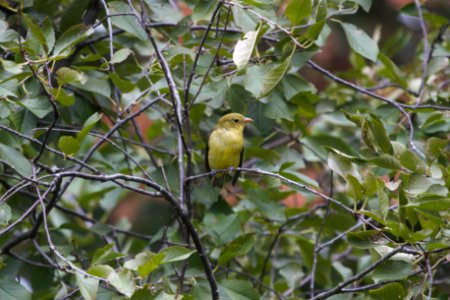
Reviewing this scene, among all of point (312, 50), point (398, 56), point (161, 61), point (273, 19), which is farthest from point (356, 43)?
point (398, 56)

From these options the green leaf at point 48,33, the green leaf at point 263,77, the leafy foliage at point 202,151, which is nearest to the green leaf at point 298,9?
the leafy foliage at point 202,151

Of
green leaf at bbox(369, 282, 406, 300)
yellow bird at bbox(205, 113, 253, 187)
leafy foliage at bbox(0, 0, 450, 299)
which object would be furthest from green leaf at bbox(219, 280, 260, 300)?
yellow bird at bbox(205, 113, 253, 187)

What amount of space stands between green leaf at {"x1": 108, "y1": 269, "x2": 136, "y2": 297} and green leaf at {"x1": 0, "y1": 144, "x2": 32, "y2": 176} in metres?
0.95

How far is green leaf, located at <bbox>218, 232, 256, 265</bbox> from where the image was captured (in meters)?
3.67

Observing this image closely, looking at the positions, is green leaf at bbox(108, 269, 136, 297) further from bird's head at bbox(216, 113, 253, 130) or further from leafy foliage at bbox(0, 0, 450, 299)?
bird's head at bbox(216, 113, 253, 130)

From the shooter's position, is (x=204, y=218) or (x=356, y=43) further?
(x=204, y=218)

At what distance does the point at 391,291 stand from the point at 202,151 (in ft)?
7.11

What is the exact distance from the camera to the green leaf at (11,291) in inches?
128

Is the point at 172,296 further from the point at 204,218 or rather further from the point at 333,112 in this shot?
the point at 333,112

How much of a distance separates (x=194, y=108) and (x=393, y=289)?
1.71 meters

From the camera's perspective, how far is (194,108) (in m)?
4.20

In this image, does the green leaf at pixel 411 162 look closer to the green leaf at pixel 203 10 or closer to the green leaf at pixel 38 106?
the green leaf at pixel 203 10

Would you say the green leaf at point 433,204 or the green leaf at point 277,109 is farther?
the green leaf at point 277,109

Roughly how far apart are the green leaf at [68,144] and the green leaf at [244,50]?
0.72m
